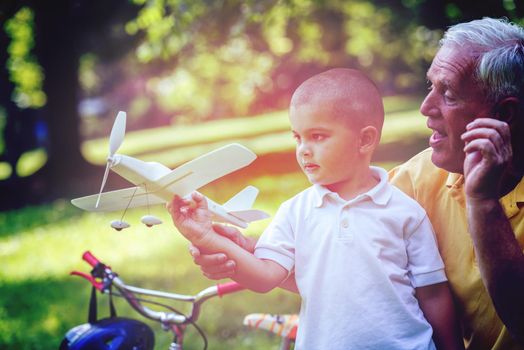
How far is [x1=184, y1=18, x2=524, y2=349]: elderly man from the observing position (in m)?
1.93

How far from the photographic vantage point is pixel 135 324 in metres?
2.73

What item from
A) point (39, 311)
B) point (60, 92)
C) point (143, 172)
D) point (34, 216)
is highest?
point (143, 172)

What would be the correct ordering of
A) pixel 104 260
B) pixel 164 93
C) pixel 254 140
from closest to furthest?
pixel 104 260 < pixel 254 140 < pixel 164 93

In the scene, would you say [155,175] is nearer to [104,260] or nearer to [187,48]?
[104,260]

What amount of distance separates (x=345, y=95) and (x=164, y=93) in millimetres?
29074

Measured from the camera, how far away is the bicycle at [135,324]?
258 centimetres

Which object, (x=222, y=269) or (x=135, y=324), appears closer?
(x=222, y=269)

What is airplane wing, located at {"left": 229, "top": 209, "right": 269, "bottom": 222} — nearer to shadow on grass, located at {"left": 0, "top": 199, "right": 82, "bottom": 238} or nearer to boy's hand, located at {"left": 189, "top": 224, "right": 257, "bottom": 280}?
boy's hand, located at {"left": 189, "top": 224, "right": 257, "bottom": 280}

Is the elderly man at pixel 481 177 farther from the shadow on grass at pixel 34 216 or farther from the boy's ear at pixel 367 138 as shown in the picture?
the shadow on grass at pixel 34 216

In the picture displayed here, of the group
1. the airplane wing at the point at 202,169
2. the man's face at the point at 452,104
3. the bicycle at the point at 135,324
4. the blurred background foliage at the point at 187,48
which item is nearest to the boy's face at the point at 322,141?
the airplane wing at the point at 202,169

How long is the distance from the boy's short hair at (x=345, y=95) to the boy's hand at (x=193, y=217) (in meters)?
0.48

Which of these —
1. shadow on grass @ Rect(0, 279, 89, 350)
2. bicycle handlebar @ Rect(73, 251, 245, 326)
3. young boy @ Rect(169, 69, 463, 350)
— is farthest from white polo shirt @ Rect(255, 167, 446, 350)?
shadow on grass @ Rect(0, 279, 89, 350)

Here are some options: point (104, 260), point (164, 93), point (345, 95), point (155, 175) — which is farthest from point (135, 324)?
point (164, 93)

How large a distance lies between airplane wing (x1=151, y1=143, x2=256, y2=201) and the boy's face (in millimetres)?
214
